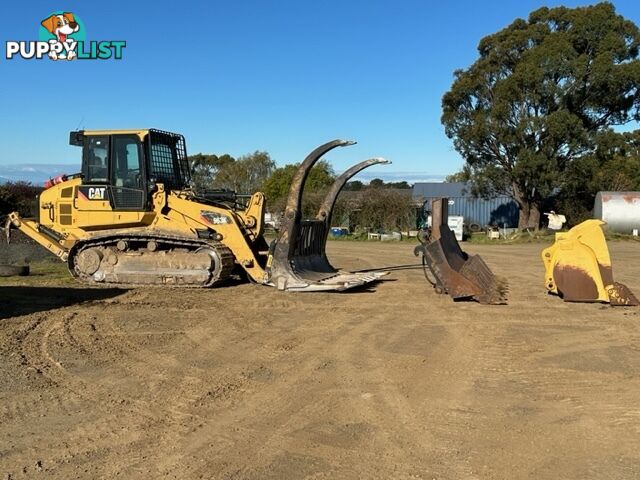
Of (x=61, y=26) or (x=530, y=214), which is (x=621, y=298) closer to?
(x=61, y=26)

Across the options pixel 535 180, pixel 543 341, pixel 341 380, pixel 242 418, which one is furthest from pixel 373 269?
pixel 535 180

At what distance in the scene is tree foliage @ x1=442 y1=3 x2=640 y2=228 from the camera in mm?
31094

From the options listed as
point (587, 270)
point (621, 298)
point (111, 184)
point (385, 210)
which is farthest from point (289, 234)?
point (385, 210)

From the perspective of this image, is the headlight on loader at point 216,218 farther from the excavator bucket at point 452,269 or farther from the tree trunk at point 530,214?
the tree trunk at point 530,214

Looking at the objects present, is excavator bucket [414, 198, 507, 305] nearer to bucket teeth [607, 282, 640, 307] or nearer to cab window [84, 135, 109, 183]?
bucket teeth [607, 282, 640, 307]

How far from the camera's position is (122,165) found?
1252 cm

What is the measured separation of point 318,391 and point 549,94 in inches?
1155

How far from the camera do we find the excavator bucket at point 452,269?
10219mm

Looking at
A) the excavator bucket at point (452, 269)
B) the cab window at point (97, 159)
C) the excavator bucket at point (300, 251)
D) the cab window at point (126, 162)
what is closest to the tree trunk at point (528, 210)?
Answer: the excavator bucket at point (452, 269)

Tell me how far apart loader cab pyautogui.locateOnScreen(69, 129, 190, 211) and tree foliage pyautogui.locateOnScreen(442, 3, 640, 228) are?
76.1 feet

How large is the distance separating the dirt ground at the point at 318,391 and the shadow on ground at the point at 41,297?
10cm

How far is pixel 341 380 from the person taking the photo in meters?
5.72

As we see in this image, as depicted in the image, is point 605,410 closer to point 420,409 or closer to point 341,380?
point 420,409

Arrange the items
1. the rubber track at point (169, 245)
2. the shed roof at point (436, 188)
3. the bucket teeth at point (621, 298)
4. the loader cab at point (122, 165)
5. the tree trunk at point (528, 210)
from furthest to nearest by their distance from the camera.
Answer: the shed roof at point (436, 188), the tree trunk at point (528, 210), the loader cab at point (122, 165), the rubber track at point (169, 245), the bucket teeth at point (621, 298)
